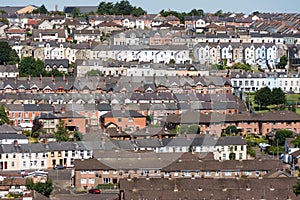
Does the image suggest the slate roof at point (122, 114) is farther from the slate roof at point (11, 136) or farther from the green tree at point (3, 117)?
the slate roof at point (11, 136)

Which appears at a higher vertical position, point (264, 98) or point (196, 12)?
point (196, 12)

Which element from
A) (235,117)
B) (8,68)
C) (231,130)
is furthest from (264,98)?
(8,68)

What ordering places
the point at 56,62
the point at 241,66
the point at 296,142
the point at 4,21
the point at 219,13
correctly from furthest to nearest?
the point at 219,13, the point at 4,21, the point at 241,66, the point at 56,62, the point at 296,142

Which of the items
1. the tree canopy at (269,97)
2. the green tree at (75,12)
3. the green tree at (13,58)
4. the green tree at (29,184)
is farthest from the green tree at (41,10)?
the green tree at (29,184)

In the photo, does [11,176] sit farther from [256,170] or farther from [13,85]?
[13,85]

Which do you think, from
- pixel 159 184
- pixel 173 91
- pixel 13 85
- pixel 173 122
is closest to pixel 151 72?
pixel 173 91

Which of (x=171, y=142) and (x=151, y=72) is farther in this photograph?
(x=151, y=72)

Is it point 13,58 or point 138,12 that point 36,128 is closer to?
point 13,58
